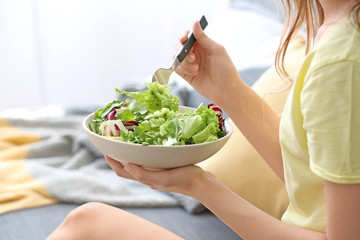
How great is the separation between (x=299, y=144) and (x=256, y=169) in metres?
0.56

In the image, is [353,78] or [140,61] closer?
[353,78]

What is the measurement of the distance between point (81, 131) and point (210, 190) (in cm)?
111

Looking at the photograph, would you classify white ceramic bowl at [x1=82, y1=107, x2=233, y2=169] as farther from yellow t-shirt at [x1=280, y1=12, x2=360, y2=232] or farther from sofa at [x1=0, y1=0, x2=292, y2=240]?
sofa at [x1=0, y1=0, x2=292, y2=240]

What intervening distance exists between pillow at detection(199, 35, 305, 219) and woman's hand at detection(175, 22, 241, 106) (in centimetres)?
25

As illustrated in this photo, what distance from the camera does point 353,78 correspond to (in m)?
0.67

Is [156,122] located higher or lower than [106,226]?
higher

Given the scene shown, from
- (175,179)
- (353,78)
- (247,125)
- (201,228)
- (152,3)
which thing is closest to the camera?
(353,78)

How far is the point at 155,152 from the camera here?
0.84m

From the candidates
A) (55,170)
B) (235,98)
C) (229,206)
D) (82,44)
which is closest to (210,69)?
(235,98)

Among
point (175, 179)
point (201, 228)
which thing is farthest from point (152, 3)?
point (175, 179)

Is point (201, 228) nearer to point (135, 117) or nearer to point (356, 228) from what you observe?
point (135, 117)

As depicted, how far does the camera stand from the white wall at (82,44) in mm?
2973

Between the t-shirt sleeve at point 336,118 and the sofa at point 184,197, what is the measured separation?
538 millimetres

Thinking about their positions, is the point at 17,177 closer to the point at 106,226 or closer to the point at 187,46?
the point at 106,226
